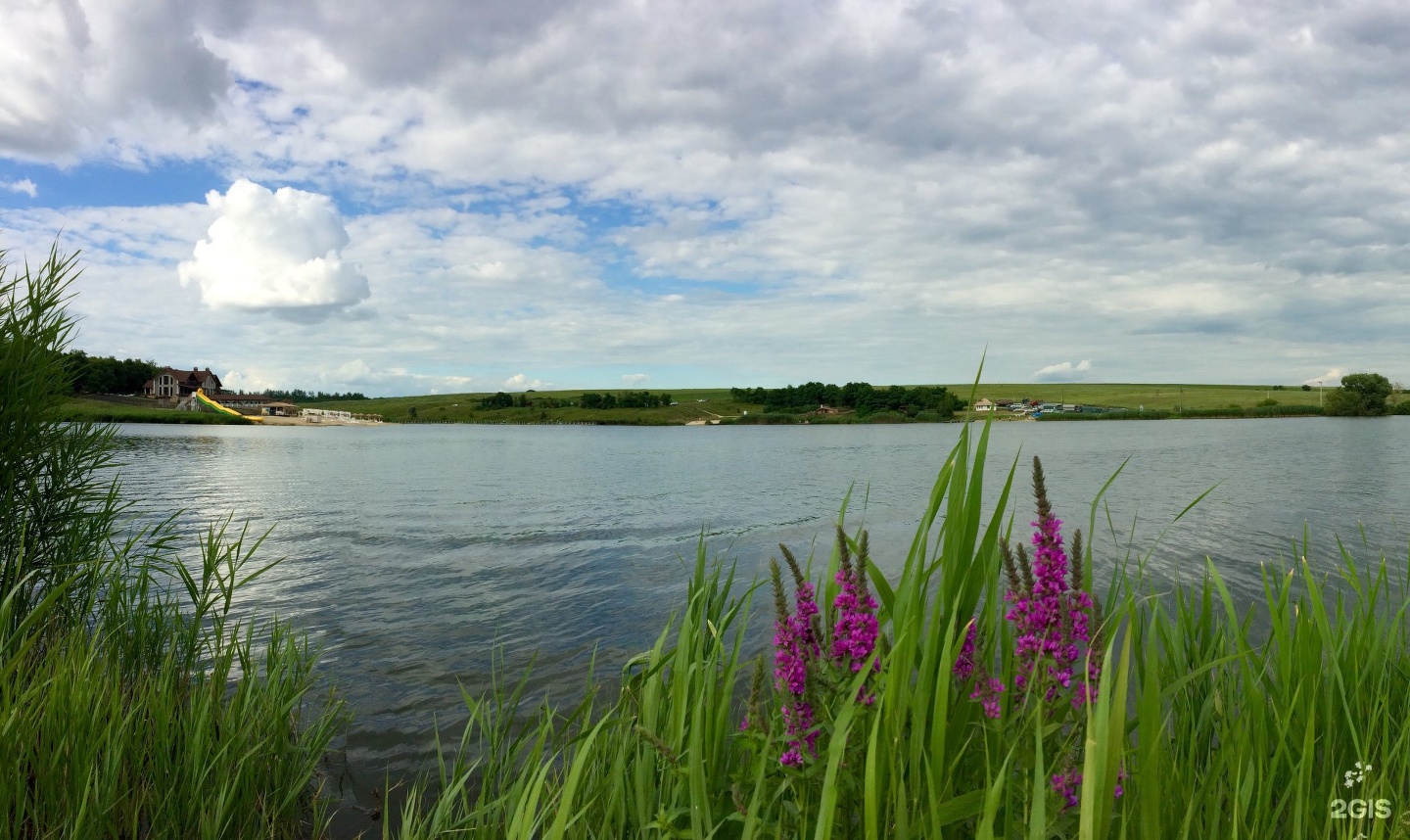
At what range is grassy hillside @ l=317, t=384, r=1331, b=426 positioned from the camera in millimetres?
150125

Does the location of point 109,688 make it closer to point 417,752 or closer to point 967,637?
point 417,752

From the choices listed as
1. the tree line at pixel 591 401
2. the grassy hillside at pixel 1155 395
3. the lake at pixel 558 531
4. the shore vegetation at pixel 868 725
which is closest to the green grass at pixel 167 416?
the tree line at pixel 591 401

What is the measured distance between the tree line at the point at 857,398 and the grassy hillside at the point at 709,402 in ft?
17.9

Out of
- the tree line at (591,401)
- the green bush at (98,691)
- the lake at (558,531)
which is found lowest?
the lake at (558,531)

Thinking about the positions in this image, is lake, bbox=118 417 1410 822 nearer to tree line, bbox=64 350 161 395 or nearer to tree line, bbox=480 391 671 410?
tree line, bbox=64 350 161 395

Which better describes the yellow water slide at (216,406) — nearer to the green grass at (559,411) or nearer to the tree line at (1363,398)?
the green grass at (559,411)

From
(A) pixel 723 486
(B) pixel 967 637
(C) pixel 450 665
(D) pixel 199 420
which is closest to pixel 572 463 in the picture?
(A) pixel 723 486

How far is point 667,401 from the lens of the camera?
543 feet

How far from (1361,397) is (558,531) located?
514 feet

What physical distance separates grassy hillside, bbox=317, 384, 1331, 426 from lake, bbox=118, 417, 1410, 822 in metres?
104

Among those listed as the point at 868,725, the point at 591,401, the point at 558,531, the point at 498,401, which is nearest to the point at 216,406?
the point at 498,401

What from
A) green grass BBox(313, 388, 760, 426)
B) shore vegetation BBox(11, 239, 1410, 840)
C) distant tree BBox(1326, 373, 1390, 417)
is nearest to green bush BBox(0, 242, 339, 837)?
shore vegetation BBox(11, 239, 1410, 840)

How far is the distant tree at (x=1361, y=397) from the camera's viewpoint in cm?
12575

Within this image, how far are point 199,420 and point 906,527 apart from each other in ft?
456
